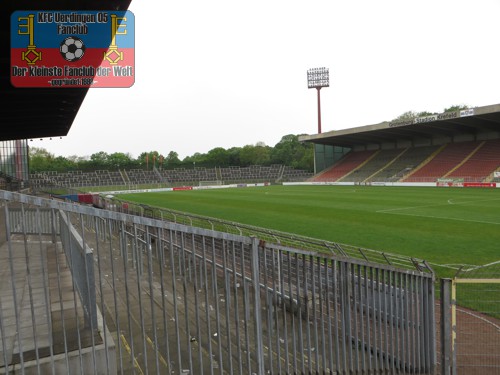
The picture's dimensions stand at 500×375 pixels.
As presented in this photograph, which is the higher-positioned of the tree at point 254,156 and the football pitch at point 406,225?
the tree at point 254,156

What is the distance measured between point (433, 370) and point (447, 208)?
22271 mm

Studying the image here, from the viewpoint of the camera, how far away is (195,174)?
82.4 metres

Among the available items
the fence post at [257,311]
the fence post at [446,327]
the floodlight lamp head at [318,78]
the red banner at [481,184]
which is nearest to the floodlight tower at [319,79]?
the floodlight lamp head at [318,78]

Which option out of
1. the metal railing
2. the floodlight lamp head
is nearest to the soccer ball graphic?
the metal railing

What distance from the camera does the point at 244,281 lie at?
11.1 feet

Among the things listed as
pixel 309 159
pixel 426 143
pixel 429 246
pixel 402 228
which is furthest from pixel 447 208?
pixel 309 159

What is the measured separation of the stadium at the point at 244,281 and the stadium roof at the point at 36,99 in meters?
0.12

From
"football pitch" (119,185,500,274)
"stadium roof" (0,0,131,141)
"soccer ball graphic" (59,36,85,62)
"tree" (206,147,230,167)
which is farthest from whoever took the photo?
"tree" (206,147,230,167)

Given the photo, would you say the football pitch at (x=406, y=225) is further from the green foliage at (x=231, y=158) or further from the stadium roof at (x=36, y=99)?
the green foliage at (x=231, y=158)

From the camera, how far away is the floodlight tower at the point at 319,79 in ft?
289

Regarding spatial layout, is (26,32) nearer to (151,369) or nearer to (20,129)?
(151,369)

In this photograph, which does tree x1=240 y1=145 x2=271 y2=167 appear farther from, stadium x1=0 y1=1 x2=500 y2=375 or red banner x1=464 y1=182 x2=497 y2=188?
red banner x1=464 y1=182 x2=497 y2=188

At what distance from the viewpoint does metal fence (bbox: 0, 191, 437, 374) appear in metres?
3.12

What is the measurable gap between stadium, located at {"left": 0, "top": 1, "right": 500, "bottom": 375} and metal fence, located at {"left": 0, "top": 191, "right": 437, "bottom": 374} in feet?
0.08
